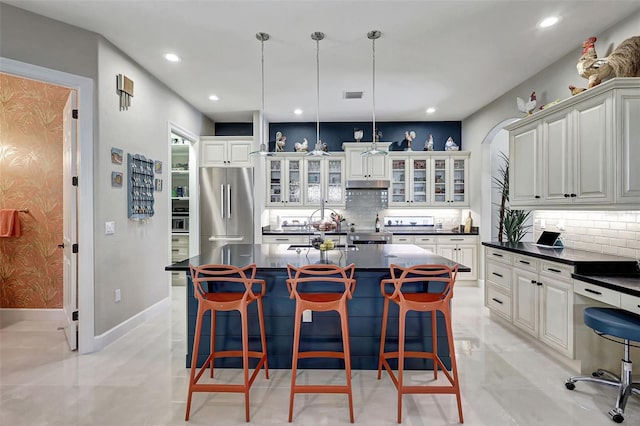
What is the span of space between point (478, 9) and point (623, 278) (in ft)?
7.73

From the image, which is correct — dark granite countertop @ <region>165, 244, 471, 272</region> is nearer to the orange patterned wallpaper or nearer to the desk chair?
the desk chair

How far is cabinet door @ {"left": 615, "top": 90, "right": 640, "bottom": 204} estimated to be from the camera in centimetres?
256

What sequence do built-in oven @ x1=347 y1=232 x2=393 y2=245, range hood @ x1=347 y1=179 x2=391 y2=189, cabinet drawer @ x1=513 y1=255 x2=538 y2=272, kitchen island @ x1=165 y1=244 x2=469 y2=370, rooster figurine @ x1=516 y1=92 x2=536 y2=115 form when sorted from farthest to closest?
range hood @ x1=347 y1=179 x2=391 y2=189 < built-in oven @ x1=347 y1=232 x2=393 y2=245 < rooster figurine @ x1=516 y1=92 x2=536 y2=115 < cabinet drawer @ x1=513 y1=255 x2=538 y2=272 < kitchen island @ x1=165 y1=244 x2=469 y2=370

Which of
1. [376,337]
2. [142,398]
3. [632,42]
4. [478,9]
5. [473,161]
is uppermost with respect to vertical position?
[478,9]

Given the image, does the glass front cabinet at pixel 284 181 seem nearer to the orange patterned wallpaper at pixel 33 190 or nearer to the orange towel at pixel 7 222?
the orange patterned wallpaper at pixel 33 190

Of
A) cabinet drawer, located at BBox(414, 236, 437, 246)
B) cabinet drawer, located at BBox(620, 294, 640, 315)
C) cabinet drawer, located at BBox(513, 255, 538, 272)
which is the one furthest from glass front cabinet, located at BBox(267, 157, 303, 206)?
cabinet drawer, located at BBox(620, 294, 640, 315)

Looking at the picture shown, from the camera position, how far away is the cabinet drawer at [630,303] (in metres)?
2.15

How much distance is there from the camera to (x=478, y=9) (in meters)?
2.80

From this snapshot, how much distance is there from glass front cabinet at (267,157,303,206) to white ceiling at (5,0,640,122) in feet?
4.67

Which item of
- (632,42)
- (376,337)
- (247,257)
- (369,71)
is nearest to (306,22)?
(369,71)

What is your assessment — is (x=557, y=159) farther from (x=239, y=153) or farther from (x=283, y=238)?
(x=239, y=153)

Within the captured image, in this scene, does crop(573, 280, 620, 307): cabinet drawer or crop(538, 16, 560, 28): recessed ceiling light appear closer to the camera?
crop(573, 280, 620, 307): cabinet drawer

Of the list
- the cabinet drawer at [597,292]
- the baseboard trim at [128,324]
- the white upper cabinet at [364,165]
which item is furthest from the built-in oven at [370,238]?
the cabinet drawer at [597,292]

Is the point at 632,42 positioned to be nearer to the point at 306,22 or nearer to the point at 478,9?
the point at 478,9
